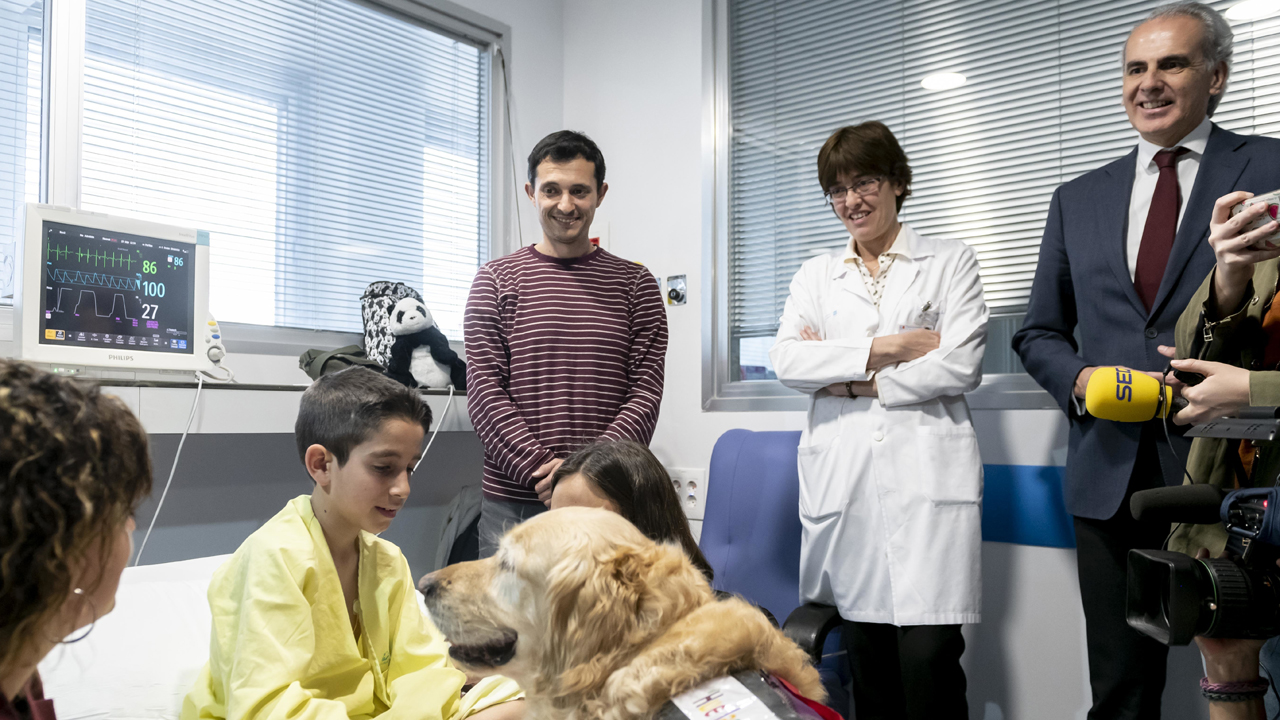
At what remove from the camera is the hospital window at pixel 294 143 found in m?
2.80

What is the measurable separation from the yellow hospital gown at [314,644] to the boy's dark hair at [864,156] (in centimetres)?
158

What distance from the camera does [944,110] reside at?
9.63 ft

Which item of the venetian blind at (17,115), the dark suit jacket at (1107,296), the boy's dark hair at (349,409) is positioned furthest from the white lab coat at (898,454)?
the venetian blind at (17,115)

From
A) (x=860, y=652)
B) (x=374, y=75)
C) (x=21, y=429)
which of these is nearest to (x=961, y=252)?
(x=860, y=652)

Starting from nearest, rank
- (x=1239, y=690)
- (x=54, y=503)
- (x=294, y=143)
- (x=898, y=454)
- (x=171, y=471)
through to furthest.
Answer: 1. (x=54, y=503)
2. (x=1239, y=690)
3. (x=898, y=454)
4. (x=171, y=471)
5. (x=294, y=143)

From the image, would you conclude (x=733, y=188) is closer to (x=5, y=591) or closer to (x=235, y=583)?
(x=235, y=583)

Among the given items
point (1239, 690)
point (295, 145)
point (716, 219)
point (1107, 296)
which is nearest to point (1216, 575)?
point (1239, 690)

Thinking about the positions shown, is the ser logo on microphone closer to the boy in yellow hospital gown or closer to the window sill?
the window sill

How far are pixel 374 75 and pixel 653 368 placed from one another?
1.89 meters

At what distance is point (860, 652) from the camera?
2.24 m

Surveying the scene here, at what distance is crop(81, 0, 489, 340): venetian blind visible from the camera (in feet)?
9.27

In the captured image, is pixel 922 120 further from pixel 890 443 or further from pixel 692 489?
pixel 692 489

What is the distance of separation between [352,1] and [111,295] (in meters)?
1.71

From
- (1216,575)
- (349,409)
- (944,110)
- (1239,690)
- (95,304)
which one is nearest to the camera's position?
(1216,575)
